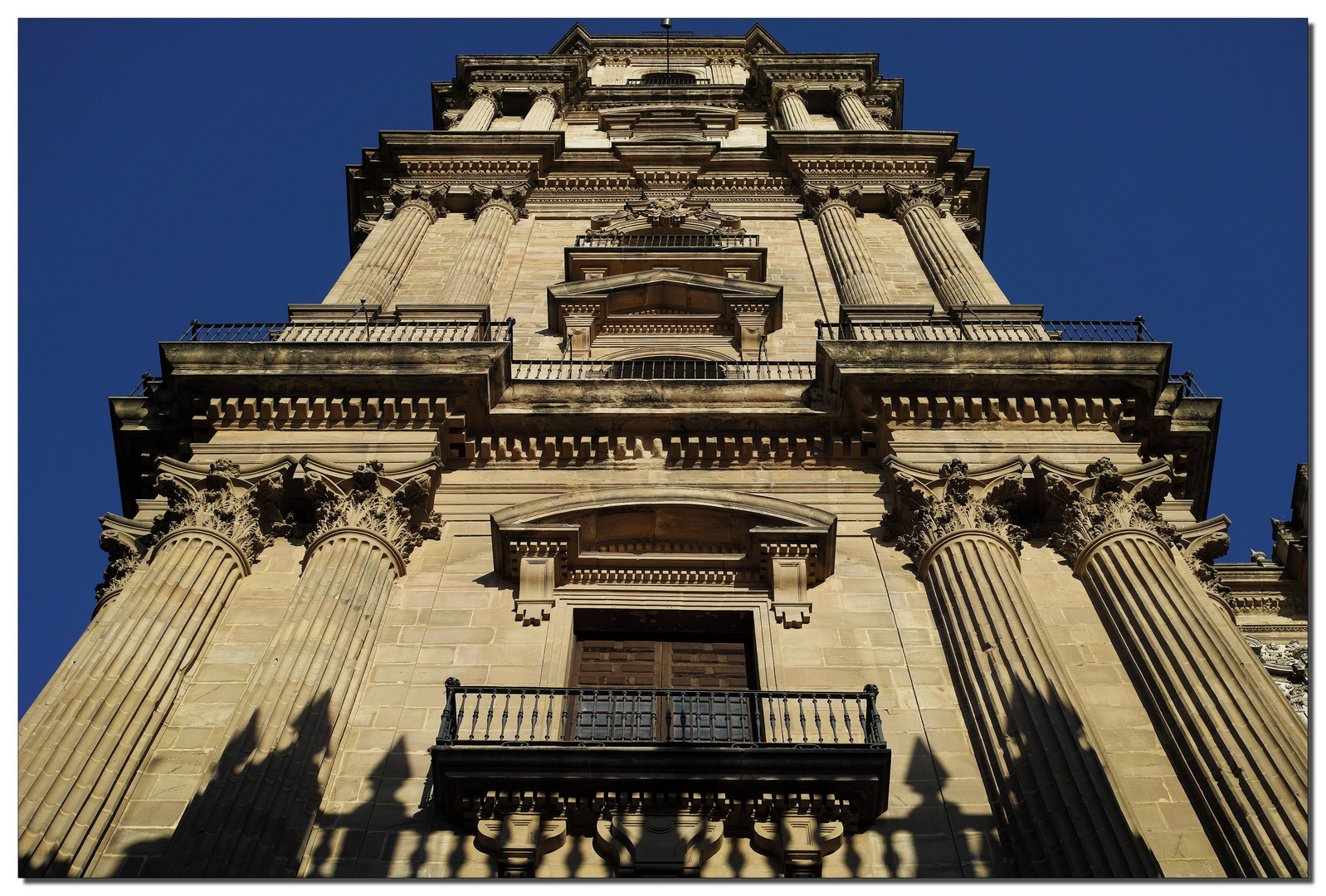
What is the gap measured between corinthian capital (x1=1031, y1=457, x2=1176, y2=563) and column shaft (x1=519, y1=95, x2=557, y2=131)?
2301 centimetres

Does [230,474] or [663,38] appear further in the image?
[663,38]

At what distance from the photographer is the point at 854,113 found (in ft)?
121

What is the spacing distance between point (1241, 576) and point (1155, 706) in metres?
7.65

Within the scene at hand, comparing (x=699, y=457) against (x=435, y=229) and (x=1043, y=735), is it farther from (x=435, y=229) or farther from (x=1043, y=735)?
(x=435, y=229)

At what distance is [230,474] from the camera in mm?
15141

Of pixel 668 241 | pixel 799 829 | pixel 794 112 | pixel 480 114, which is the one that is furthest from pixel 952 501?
pixel 480 114

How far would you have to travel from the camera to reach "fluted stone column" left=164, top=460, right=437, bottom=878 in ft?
34.1

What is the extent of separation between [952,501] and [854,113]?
24514mm

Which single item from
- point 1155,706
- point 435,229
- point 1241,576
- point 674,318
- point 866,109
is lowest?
point 1155,706

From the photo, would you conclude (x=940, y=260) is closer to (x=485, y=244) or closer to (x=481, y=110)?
(x=485, y=244)

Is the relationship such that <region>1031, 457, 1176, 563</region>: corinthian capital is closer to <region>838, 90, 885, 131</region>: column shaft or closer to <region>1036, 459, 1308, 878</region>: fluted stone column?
<region>1036, 459, 1308, 878</region>: fluted stone column

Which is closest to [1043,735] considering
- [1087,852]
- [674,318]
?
[1087,852]

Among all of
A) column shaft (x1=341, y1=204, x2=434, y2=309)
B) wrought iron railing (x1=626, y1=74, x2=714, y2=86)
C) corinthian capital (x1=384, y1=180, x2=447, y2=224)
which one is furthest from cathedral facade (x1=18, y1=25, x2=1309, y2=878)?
wrought iron railing (x1=626, y1=74, x2=714, y2=86)

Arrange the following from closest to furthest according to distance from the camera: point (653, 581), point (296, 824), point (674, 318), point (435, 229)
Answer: point (296, 824) → point (653, 581) → point (674, 318) → point (435, 229)
